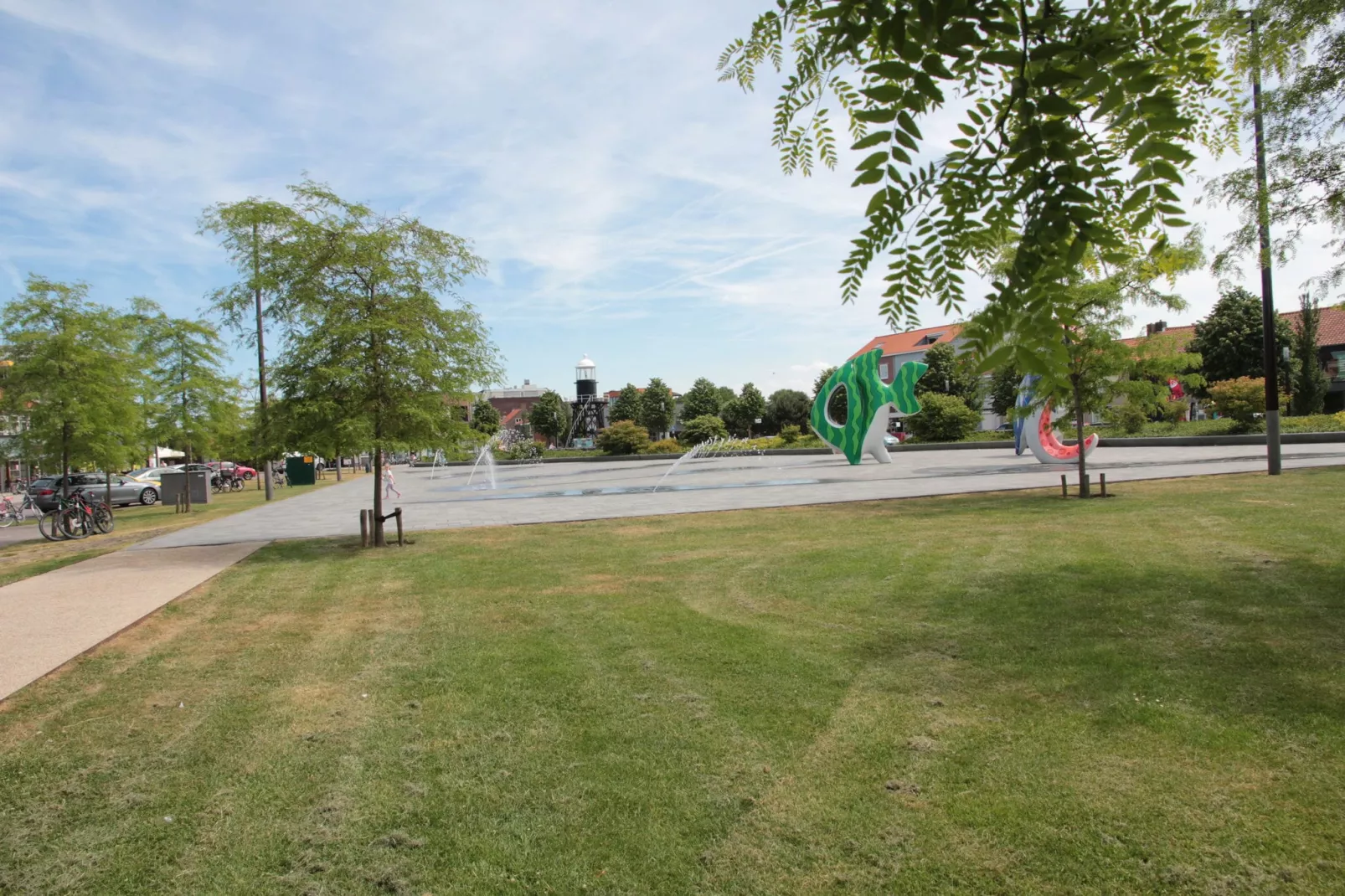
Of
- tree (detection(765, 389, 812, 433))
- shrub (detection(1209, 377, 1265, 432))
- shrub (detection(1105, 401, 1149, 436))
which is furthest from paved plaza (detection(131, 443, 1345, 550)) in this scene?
tree (detection(765, 389, 812, 433))

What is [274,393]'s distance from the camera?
45.7 ft

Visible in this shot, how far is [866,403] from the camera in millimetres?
31562

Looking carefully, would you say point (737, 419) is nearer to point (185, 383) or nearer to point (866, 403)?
point (866, 403)

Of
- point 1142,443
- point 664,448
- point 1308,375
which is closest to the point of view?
point 1142,443

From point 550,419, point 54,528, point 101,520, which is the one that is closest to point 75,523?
point 54,528

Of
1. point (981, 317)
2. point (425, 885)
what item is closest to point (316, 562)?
point (425, 885)

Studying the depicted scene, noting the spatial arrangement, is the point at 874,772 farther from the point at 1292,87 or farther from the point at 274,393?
the point at 274,393

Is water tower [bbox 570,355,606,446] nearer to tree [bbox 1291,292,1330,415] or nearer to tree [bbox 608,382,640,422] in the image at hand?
tree [bbox 608,382,640,422]

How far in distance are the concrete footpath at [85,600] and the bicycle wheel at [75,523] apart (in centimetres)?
484

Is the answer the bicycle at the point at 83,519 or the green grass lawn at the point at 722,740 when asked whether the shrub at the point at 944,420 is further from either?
the bicycle at the point at 83,519

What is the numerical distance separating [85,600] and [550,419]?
84.6 metres

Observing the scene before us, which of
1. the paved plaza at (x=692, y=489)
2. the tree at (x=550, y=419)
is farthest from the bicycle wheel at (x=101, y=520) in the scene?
the tree at (x=550, y=419)

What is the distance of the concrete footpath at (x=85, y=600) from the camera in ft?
23.4

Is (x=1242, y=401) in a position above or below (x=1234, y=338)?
below
